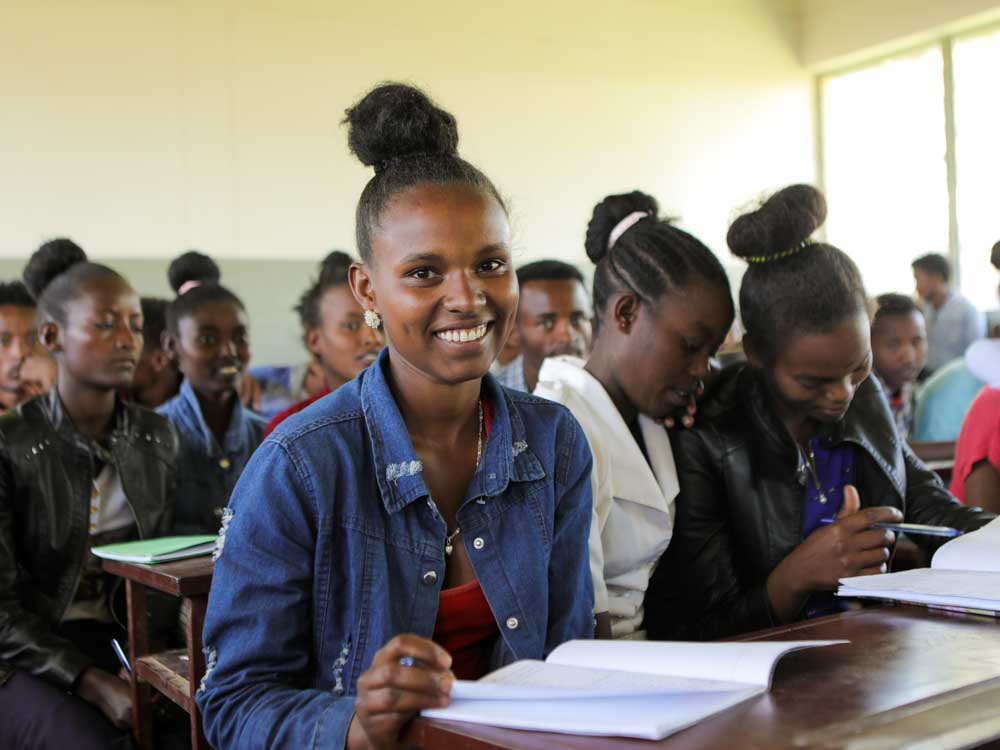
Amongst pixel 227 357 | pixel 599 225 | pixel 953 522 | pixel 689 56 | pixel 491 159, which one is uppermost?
pixel 689 56

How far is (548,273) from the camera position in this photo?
3.49 meters

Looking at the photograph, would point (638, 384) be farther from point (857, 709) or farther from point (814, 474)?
point (857, 709)

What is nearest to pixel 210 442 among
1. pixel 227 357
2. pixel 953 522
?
pixel 227 357

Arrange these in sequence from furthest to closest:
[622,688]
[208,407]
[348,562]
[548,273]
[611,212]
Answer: [548,273] → [208,407] → [611,212] → [348,562] → [622,688]

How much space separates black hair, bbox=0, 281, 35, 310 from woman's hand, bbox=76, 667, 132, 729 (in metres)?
1.67

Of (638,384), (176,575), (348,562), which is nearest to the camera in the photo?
(348,562)

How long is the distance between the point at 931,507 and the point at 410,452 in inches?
40.1

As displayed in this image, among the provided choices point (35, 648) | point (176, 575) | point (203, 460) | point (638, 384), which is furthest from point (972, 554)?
point (203, 460)

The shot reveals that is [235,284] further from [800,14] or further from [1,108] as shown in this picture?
[800,14]

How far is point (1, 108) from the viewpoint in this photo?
478 centimetres

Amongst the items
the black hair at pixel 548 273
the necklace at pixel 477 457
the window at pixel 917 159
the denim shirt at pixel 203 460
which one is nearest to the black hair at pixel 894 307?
the black hair at pixel 548 273

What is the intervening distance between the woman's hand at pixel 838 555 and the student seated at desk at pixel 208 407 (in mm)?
1393

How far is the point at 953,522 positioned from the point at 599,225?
79 cm

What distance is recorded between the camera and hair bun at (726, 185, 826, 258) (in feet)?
5.72
